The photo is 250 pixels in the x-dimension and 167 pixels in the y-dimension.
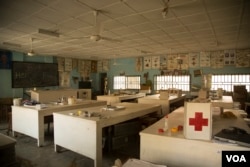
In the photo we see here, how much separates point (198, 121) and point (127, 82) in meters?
8.17

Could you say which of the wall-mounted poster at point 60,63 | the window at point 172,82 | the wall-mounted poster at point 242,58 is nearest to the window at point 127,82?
the window at point 172,82

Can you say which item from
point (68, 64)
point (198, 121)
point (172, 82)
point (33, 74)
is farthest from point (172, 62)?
point (198, 121)

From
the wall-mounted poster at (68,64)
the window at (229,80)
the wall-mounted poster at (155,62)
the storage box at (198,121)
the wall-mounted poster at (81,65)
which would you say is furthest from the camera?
the wall-mounted poster at (81,65)

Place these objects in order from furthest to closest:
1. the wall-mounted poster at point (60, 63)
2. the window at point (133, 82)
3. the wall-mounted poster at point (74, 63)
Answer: the wall-mounted poster at point (74, 63) → the window at point (133, 82) → the wall-mounted poster at point (60, 63)

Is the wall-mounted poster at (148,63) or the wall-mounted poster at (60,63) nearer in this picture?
the wall-mounted poster at (60,63)

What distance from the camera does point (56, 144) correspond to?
10.5ft

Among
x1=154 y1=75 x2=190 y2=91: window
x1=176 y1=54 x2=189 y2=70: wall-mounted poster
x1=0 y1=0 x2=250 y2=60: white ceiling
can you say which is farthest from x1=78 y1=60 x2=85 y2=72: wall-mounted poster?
x1=176 y1=54 x2=189 y2=70: wall-mounted poster

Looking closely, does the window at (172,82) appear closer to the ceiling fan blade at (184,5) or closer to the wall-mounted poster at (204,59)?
Answer: the wall-mounted poster at (204,59)

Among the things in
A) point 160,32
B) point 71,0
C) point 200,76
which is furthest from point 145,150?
point 200,76

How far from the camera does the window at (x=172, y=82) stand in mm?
8048

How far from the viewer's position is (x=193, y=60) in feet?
25.4

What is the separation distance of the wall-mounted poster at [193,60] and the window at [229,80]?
907mm

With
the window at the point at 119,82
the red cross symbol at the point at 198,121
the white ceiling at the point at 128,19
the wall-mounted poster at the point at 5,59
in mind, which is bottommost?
the red cross symbol at the point at 198,121

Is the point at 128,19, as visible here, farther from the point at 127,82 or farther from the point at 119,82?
the point at 119,82
